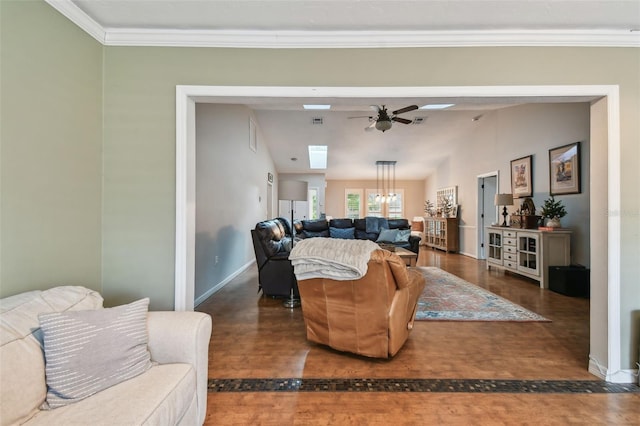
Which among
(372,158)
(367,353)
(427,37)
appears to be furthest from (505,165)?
(367,353)

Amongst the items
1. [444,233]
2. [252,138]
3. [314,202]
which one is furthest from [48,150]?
[314,202]

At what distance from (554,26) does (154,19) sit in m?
2.63

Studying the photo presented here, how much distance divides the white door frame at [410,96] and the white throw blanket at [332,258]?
797 mm

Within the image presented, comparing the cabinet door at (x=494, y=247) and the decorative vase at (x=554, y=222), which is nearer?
the decorative vase at (x=554, y=222)

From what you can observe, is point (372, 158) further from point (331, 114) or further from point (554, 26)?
point (554, 26)

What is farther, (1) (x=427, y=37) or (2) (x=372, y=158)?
(2) (x=372, y=158)

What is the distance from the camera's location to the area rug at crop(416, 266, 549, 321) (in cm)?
297

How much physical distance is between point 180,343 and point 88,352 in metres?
0.35

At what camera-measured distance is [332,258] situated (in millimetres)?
1953

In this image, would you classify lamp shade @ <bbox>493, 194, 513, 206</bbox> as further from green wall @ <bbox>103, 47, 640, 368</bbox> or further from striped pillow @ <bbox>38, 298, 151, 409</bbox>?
striped pillow @ <bbox>38, 298, 151, 409</bbox>

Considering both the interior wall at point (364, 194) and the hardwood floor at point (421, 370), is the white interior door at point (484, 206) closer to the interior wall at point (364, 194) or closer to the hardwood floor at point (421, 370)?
the hardwood floor at point (421, 370)

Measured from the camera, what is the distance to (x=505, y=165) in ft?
18.4

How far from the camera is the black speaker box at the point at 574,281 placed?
3697 millimetres

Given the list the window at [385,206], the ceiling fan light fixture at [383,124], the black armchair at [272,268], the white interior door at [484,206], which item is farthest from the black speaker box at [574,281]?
the window at [385,206]
